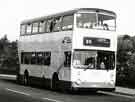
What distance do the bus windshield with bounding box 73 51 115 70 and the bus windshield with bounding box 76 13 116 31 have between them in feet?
4.27

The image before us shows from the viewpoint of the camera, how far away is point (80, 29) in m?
21.6

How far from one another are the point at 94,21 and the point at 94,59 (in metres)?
1.93

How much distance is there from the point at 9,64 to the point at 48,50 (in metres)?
41.1

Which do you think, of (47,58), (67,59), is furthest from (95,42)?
(47,58)

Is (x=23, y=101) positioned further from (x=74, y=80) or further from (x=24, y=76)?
(x=24, y=76)

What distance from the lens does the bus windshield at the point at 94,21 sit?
21672 millimetres

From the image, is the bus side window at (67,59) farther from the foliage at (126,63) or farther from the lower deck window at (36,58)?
the foliage at (126,63)

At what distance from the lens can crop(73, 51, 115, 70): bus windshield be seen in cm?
2155

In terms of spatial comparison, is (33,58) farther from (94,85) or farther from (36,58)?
(94,85)

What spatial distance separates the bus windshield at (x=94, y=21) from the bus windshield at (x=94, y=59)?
4.27ft

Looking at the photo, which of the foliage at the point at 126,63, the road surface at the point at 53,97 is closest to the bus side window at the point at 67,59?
the road surface at the point at 53,97

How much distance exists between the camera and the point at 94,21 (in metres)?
22.0

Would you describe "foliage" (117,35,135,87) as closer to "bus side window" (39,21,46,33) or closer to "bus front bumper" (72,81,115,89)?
"bus front bumper" (72,81,115,89)

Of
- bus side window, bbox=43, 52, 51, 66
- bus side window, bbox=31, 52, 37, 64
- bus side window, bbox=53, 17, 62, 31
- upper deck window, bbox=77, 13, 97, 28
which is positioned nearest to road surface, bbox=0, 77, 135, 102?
bus side window, bbox=43, 52, 51, 66
